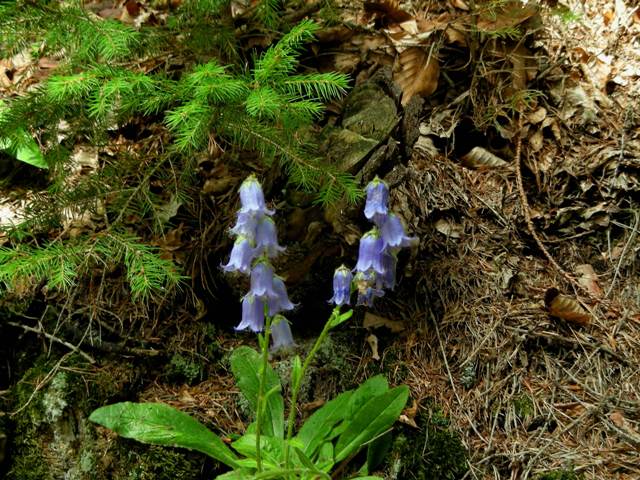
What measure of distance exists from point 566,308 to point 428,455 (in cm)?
93

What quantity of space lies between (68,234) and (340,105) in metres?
1.45

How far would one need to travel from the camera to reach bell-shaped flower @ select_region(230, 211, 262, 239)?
6.91 feet

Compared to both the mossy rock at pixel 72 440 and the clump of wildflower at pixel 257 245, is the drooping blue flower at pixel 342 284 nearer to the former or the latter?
the clump of wildflower at pixel 257 245

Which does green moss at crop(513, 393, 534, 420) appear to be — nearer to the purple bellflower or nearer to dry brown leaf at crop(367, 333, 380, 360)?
dry brown leaf at crop(367, 333, 380, 360)

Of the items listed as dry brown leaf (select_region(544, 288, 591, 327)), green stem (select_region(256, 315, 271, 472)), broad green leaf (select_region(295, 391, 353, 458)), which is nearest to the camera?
green stem (select_region(256, 315, 271, 472))

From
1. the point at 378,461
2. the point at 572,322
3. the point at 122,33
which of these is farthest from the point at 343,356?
the point at 122,33

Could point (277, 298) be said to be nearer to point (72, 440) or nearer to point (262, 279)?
point (262, 279)

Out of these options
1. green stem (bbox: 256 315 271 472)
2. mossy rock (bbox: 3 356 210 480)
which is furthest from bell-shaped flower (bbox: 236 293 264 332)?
mossy rock (bbox: 3 356 210 480)

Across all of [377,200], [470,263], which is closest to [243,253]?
[377,200]

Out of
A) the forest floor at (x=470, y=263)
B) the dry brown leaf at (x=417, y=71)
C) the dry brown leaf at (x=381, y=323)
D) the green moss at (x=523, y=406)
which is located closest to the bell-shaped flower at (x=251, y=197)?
the forest floor at (x=470, y=263)

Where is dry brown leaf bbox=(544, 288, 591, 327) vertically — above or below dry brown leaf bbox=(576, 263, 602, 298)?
above

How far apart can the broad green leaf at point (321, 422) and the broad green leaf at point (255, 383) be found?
0.41 feet

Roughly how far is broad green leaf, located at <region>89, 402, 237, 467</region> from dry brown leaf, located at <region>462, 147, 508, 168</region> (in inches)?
78.8

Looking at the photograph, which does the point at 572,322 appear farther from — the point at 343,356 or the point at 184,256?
the point at 184,256
